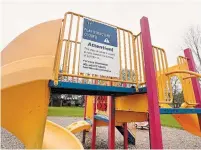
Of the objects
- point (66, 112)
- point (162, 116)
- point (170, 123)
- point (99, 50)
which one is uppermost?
point (99, 50)

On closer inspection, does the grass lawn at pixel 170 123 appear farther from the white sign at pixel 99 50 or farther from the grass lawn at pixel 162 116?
the white sign at pixel 99 50

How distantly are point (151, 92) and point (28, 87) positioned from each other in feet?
5.68

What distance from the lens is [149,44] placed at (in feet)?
9.31

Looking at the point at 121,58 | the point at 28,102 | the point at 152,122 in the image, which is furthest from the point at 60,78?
the point at 152,122

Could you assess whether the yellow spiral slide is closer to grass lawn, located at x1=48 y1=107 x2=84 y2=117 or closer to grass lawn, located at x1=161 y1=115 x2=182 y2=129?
grass lawn, located at x1=161 y1=115 x2=182 y2=129

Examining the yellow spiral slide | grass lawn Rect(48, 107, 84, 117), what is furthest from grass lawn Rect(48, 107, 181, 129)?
the yellow spiral slide

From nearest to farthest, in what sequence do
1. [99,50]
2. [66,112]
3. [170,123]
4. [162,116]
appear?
[99,50]
[170,123]
[162,116]
[66,112]

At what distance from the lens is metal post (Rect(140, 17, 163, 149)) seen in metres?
2.42

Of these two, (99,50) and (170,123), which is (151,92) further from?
(170,123)

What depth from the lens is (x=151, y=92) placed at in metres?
2.62

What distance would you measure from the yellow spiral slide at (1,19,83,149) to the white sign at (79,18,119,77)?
497 millimetres

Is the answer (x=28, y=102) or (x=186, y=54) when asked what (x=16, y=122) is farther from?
(x=186, y=54)

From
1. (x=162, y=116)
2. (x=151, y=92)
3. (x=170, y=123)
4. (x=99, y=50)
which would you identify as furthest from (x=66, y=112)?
(x=151, y=92)

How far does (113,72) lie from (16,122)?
1.63 metres
